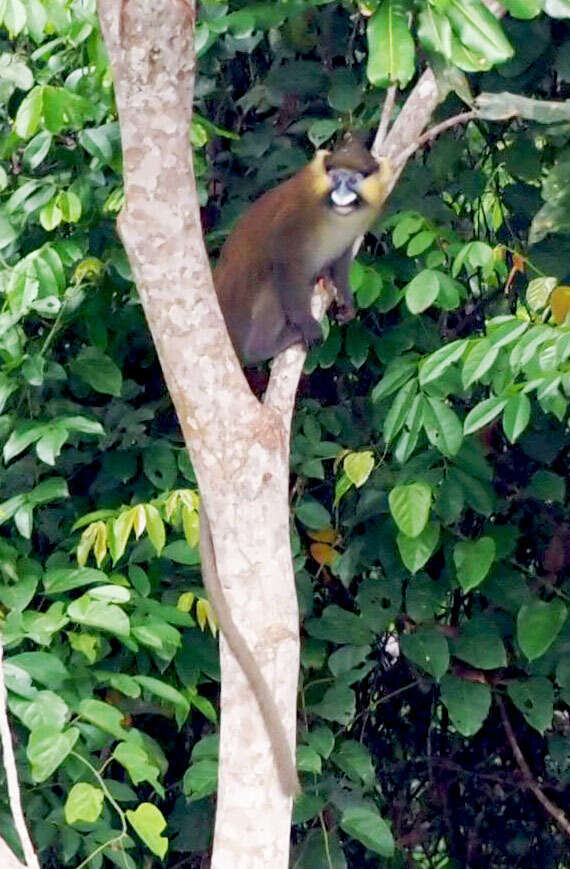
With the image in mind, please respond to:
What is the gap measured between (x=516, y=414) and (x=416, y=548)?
2.01 feet

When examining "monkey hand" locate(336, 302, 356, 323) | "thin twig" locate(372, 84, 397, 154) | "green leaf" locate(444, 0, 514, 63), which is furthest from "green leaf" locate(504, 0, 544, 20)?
"monkey hand" locate(336, 302, 356, 323)

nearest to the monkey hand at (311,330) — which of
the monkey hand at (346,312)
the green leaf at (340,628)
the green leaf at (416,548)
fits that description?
the monkey hand at (346,312)

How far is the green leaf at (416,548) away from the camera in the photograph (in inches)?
133

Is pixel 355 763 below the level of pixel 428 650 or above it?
below

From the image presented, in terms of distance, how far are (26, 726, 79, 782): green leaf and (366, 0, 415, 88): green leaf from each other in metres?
1.49

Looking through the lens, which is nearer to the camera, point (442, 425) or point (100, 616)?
point (100, 616)

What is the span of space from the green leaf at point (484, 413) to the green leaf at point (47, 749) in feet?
3.34

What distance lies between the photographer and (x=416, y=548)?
3.40 metres

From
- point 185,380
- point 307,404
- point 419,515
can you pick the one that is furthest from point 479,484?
point 185,380

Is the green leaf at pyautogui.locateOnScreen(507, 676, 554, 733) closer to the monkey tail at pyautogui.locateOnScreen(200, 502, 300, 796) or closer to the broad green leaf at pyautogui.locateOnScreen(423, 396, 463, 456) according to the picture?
the broad green leaf at pyautogui.locateOnScreen(423, 396, 463, 456)

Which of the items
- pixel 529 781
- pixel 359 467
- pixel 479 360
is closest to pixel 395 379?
pixel 359 467

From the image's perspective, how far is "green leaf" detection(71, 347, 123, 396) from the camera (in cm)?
361

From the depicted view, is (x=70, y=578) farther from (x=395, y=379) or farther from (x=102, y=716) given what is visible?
(x=395, y=379)

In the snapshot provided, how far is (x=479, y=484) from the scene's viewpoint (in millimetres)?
3520
